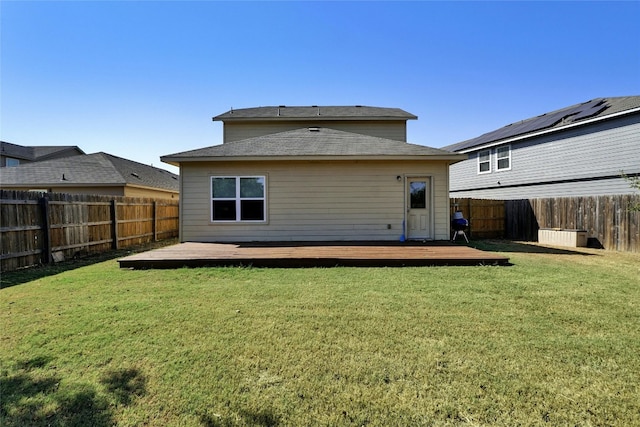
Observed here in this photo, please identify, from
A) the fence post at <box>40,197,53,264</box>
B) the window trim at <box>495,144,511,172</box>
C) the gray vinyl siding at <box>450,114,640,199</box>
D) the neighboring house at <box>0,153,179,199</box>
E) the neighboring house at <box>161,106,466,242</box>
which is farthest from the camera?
the window trim at <box>495,144,511,172</box>

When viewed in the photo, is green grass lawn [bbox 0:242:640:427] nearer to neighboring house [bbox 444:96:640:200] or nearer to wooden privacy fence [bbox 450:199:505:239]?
wooden privacy fence [bbox 450:199:505:239]

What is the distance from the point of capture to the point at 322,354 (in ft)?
8.93

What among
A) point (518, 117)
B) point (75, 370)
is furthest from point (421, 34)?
point (75, 370)

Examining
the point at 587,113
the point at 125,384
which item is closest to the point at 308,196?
the point at 125,384

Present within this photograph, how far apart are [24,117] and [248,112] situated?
11.2 m

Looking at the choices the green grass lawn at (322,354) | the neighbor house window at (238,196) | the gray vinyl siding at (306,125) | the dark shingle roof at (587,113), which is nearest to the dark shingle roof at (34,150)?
the gray vinyl siding at (306,125)

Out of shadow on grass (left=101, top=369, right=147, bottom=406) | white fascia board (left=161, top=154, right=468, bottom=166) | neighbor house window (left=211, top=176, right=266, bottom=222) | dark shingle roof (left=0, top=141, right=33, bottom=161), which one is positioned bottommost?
shadow on grass (left=101, top=369, right=147, bottom=406)

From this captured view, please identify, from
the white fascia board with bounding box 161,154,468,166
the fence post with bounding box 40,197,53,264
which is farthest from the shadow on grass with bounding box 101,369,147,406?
the white fascia board with bounding box 161,154,468,166

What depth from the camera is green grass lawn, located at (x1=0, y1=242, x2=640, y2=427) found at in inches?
78.4

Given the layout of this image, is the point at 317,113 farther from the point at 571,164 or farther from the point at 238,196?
the point at 571,164

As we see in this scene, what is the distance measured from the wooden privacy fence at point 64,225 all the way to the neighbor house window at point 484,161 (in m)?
16.7

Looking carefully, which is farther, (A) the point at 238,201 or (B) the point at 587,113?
(B) the point at 587,113

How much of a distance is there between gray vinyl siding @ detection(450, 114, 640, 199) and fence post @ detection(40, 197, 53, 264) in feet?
58.8

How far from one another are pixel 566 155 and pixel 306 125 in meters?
11.5
